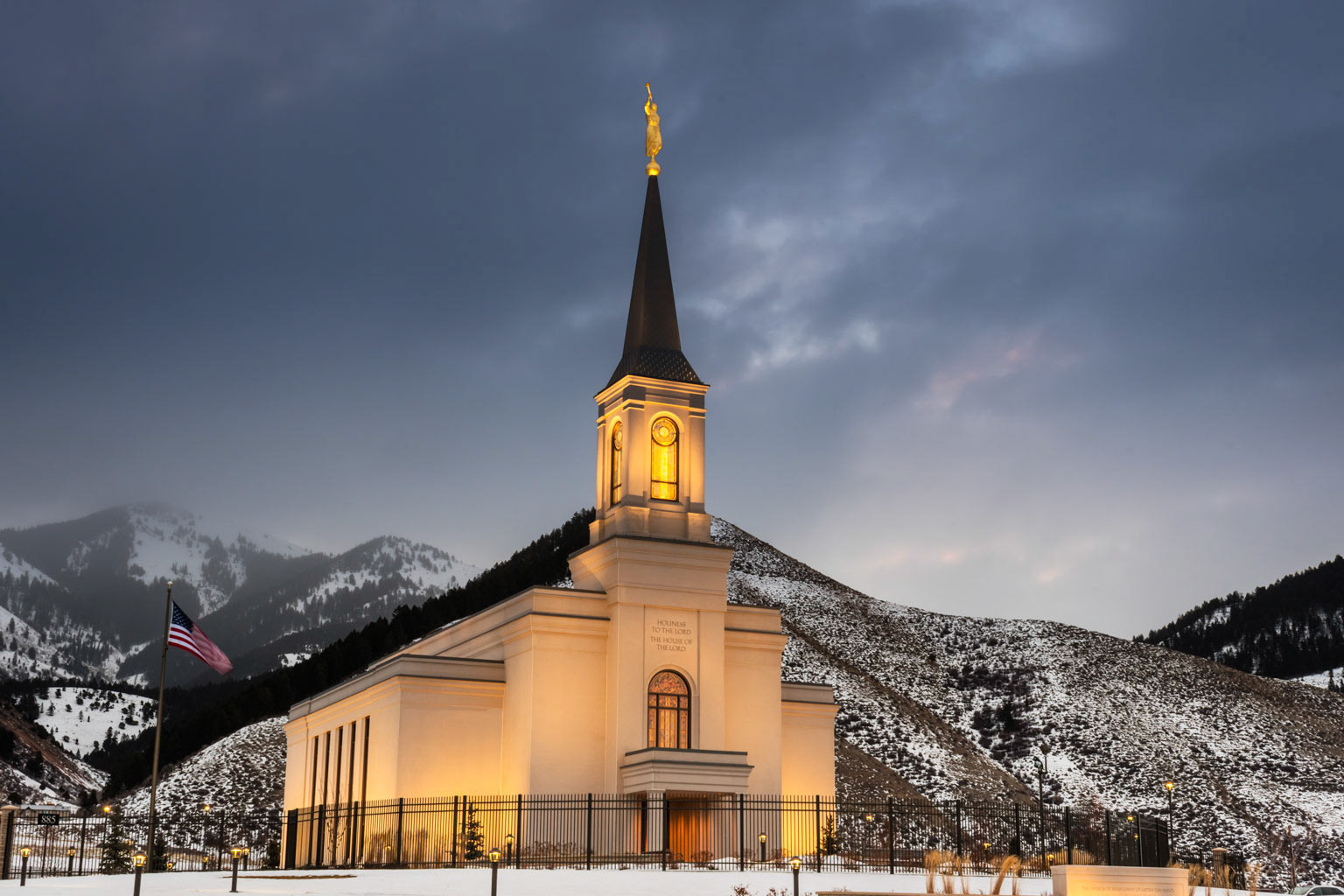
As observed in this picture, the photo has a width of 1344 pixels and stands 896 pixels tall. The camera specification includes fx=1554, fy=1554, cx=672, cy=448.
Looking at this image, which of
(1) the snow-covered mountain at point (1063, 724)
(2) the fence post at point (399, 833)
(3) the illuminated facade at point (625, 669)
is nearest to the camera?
(2) the fence post at point (399, 833)

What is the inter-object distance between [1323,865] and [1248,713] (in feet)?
80.7

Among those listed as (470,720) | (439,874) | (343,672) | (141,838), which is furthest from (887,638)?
(439,874)

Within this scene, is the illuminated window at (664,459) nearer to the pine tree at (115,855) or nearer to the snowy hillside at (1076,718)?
the pine tree at (115,855)

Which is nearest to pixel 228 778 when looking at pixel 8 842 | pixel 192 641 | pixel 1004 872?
pixel 192 641

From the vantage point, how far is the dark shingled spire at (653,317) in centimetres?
4978

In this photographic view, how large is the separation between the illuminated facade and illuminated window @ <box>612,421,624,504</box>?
71 millimetres

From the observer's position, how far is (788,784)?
5200cm

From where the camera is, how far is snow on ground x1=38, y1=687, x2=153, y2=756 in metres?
140

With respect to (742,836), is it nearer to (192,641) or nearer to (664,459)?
(664,459)

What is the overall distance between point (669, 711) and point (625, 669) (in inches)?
78.1

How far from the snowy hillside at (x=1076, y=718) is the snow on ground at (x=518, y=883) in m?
46.7

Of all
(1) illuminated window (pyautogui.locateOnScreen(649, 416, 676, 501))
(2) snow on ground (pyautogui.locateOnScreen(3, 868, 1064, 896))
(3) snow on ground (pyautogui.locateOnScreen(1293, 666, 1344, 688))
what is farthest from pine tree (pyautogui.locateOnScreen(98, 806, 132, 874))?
(3) snow on ground (pyautogui.locateOnScreen(1293, 666, 1344, 688))

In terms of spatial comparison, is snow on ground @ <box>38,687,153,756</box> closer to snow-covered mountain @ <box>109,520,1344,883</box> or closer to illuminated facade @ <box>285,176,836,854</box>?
snow-covered mountain @ <box>109,520,1344,883</box>

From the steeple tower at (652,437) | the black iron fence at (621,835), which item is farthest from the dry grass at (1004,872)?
the steeple tower at (652,437)
